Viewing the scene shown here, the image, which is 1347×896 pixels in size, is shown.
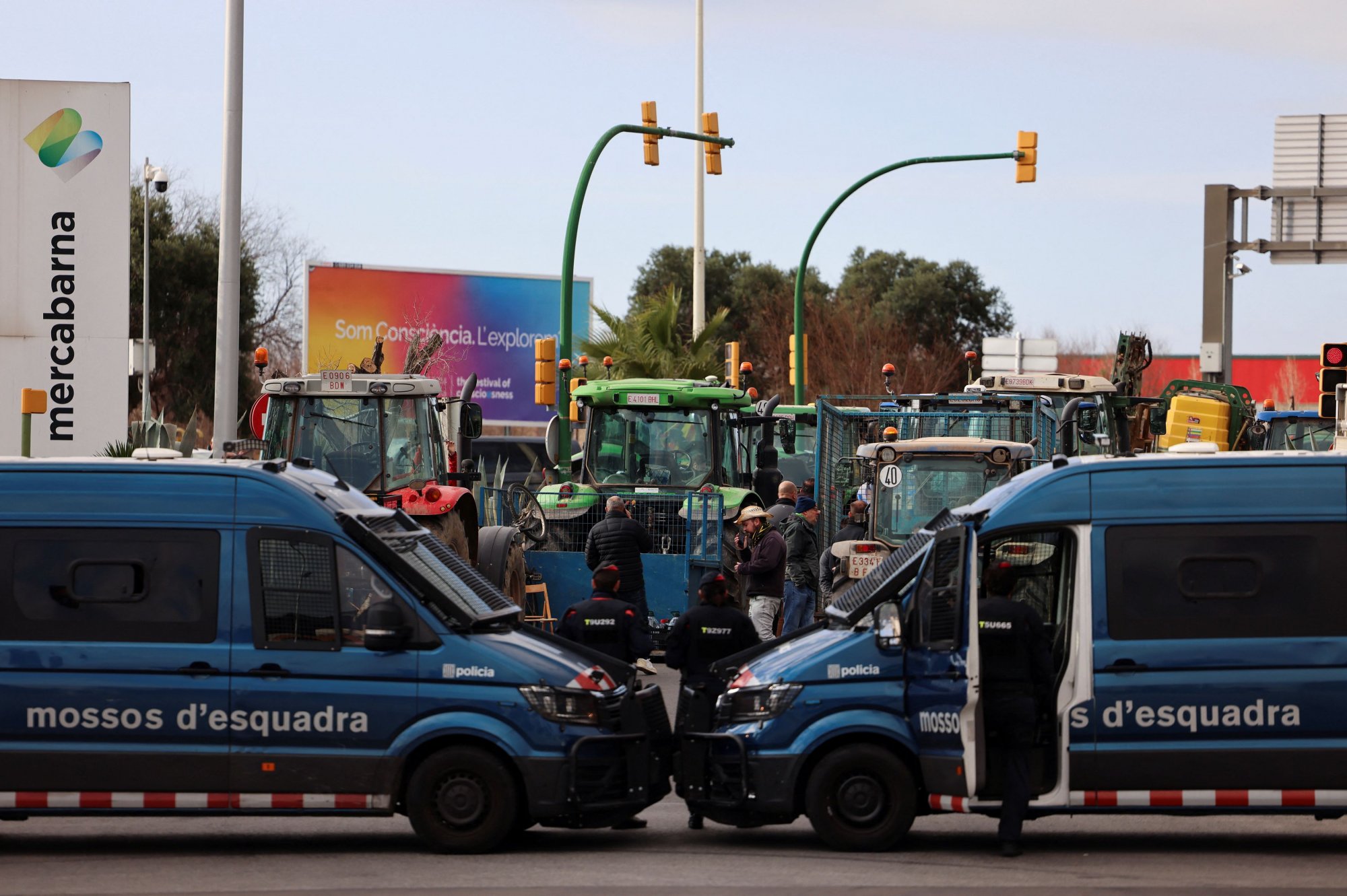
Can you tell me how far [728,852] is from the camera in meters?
9.48

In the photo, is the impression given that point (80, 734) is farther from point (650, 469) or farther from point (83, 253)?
point (83, 253)

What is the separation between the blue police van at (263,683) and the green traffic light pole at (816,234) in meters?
21.5

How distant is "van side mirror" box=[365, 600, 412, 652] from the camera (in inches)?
362

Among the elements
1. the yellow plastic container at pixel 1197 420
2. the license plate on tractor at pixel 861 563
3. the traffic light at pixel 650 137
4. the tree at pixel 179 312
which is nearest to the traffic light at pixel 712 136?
the traffic light at pixel 650 137

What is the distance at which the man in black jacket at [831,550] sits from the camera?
682 inches

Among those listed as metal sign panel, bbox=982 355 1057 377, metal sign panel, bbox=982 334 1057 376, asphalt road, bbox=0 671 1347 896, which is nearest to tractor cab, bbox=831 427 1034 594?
asphalt road, bbox=0 671 1347 896

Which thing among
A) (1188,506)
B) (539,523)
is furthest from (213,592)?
(539,523)

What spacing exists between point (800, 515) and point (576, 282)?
3250 centimetres

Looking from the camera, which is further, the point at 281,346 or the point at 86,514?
the point at 281,346

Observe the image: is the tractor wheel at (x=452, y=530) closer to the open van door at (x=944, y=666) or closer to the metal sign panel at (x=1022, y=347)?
the open van door at (x=944, y=666)

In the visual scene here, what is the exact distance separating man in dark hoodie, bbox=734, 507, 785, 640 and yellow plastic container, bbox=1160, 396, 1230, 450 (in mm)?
11616

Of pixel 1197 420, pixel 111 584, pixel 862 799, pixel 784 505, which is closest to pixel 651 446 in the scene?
pixel 784 505

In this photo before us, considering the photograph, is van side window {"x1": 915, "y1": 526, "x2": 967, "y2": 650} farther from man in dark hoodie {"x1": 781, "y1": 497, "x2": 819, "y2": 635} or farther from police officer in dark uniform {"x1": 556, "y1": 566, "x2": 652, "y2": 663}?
man in dark hoodie {"x1": 781, "y1": 497, "x2": 819, "y2": 635}

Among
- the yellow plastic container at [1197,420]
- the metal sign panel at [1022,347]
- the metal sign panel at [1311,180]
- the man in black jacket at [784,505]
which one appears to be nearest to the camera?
the man in black jacket at [784,505]
